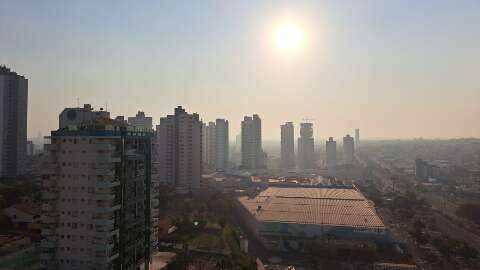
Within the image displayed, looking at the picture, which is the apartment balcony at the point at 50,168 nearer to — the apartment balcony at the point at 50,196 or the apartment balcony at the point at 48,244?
the apartment balcony at the point at 50,196

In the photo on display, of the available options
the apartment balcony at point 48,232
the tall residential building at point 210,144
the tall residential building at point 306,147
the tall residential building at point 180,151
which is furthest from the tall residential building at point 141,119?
the apartment balcony at point 48,232

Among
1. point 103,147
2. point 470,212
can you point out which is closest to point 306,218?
point 470,212

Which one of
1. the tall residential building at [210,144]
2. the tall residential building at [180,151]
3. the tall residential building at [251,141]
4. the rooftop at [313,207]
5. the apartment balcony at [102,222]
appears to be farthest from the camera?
the tall residential building at [210,144]

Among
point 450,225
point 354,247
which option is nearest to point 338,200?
point 450,225

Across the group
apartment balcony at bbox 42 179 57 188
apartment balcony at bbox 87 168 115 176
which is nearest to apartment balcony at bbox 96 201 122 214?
apartment balcony at bbox 87 168 115 176

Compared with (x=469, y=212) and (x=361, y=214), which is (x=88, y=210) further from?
(x=469, y=212)

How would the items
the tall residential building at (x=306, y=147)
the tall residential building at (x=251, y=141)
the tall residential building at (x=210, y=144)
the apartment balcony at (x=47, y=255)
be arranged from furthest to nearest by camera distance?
the tall residential building at (x=306, y=147) → the tall residential building at (x=210, y=144) → the tall residential building at (x=251, y=141) → the apartment balcony at (x=47, y=255)

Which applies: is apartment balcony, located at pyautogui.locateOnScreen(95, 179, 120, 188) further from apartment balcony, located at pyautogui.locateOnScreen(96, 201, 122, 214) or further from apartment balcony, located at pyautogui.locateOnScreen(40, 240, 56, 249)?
apartment balcony, located at pyautogui.locateOnScreen(40, 240, 56, 249)
